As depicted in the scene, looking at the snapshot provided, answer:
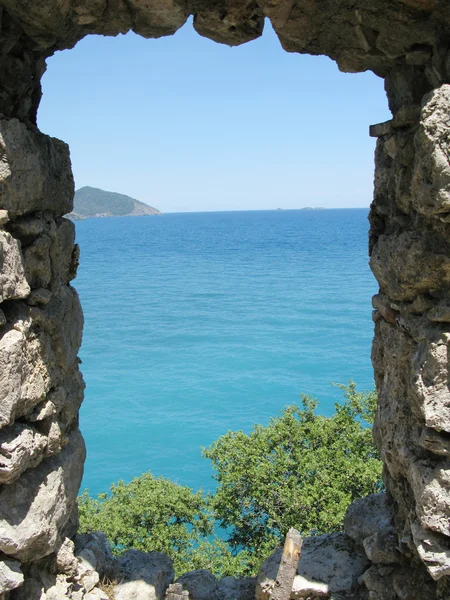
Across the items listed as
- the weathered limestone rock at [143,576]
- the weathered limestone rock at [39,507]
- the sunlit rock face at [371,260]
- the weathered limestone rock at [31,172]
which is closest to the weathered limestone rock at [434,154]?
the sunlit rock face at [371,260]

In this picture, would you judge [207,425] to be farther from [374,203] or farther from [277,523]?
[374,203]

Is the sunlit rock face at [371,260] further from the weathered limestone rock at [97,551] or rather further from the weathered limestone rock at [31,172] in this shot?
the weathered limestone rock at [97,551]

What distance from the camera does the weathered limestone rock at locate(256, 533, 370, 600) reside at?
568 cm

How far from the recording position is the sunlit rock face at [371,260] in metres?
4.45

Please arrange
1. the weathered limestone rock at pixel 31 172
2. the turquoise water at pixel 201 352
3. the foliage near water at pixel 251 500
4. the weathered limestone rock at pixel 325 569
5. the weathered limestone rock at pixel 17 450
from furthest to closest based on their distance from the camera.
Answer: the turquoise water at pixel 201 352
the foliage near water at pixel 251 500
the weathered limestone rock at pixel 325 569
the weathered limestone rock at pixel 31 172
the weathered limestone rock at pixel 17 450

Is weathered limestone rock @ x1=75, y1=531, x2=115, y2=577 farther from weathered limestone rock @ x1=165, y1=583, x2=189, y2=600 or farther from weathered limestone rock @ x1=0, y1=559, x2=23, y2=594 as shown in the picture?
weathered limestone rock @ x1=0, y1=559, x2=23, y2=594

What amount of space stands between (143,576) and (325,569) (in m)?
1.76

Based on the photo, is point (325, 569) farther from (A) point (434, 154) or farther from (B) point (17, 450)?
(A) point (434, 154)

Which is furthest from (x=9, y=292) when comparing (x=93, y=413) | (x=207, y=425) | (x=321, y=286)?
(x=321, y=286)

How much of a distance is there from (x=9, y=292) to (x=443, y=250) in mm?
3140

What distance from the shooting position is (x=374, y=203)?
18.5 ft

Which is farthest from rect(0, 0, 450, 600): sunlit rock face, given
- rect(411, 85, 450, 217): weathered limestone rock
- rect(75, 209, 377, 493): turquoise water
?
rect(75, 209, 377, 493): turquoise water

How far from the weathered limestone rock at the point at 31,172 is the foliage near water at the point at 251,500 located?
23.1ft

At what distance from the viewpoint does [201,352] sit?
30.0 metres
